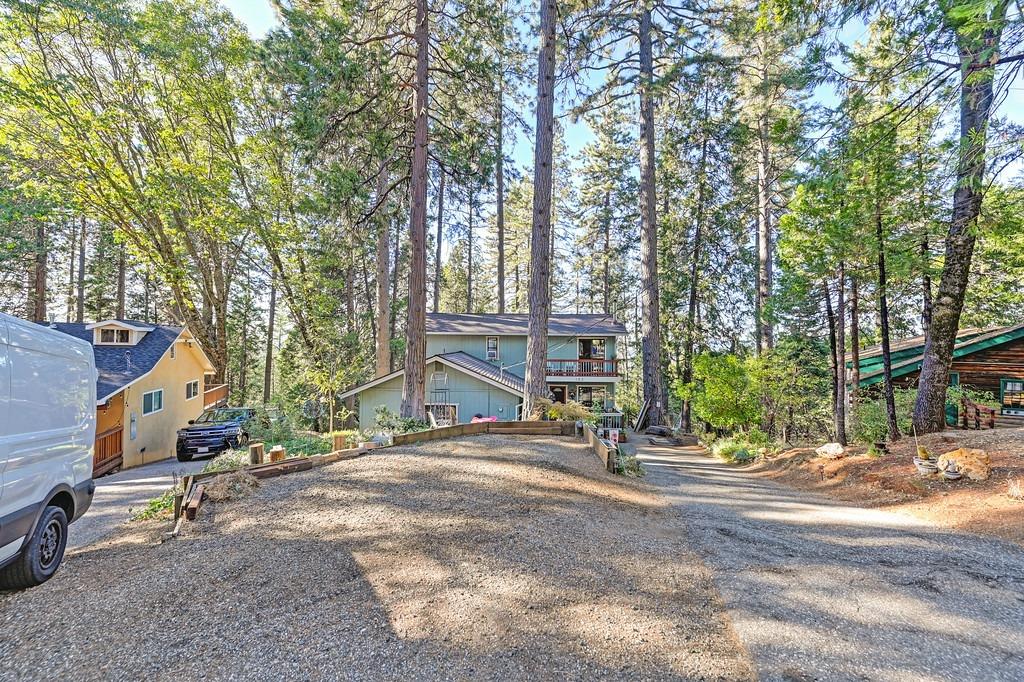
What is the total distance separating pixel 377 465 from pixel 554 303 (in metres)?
27.0

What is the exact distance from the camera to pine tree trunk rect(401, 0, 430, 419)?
391 inches

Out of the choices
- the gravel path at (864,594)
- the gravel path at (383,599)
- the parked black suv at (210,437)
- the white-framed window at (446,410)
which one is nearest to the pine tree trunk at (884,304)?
the gravel path at (864,594)

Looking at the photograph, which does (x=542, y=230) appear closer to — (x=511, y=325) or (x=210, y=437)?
(x=210, y=437)

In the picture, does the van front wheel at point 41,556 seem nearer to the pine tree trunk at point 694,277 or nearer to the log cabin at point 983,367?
the log cabin at point 983,367

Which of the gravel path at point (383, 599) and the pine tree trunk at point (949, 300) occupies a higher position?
the pine tree trunk at point (949, 300)

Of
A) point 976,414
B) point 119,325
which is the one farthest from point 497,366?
point 976,414

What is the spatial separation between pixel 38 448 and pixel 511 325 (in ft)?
59.7

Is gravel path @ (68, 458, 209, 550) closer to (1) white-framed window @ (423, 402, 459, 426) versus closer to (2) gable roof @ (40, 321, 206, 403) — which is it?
(2) gable roof @ (40, 321, 206, 403)

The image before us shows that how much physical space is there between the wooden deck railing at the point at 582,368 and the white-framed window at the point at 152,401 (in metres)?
15.1

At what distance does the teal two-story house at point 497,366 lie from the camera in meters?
17.8

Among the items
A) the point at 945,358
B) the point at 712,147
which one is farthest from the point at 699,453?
the point at 712,147

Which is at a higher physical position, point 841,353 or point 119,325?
point 119,325

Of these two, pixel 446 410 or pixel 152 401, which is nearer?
pixel 152 401

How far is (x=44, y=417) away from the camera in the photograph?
3.46 metres
